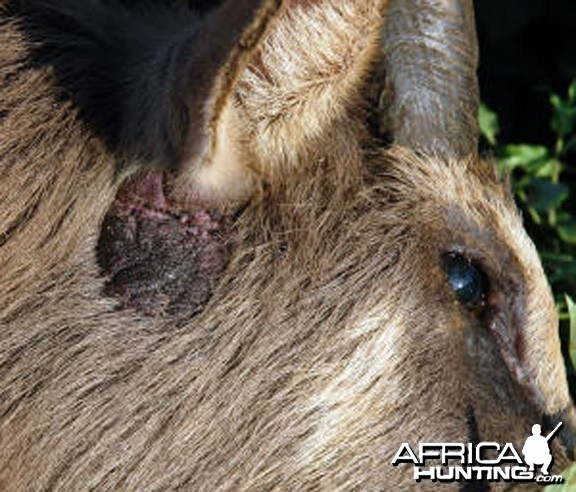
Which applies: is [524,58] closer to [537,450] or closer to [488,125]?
[488,125]

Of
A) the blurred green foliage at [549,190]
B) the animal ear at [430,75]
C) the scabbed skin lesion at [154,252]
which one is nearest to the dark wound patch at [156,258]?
the scabbed skin lesion at [154,252]

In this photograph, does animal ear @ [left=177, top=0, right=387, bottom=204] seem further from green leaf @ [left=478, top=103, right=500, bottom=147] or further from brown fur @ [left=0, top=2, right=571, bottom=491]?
green leaf @ [left=478, top=103, right=500, bottom=147]

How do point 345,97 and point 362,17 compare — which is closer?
point 362,17

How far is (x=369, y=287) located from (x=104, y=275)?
0.50 meters

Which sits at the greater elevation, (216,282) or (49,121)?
(49,121)

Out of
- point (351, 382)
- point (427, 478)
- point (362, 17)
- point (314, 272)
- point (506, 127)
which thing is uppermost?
point (362, 17)

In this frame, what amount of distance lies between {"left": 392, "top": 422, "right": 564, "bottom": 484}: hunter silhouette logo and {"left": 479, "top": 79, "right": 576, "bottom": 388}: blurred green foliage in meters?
1.23

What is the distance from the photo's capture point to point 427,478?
2680 millimetres

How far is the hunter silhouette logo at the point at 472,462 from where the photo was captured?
267cm

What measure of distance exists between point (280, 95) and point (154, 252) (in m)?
0.36

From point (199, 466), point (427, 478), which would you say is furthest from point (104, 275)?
point (427, 478)

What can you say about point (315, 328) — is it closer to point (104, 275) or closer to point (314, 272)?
point (314, 272)

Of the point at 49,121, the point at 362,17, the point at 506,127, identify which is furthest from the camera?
the point at 506,127

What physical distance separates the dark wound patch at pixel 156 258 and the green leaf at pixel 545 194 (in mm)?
1810
